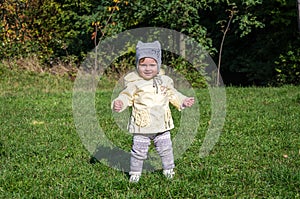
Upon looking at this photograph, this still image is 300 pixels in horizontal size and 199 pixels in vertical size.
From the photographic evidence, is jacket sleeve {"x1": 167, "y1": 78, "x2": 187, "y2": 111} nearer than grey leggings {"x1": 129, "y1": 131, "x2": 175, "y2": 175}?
No

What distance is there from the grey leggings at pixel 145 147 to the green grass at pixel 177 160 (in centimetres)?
17

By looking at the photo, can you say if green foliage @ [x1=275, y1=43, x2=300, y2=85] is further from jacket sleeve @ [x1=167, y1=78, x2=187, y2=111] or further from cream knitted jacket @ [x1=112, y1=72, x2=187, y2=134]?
cream knitted jacket @ [x1=112, y1=72, x2=187, y2=134]

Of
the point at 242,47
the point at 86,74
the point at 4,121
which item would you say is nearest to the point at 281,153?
the point at 4,121

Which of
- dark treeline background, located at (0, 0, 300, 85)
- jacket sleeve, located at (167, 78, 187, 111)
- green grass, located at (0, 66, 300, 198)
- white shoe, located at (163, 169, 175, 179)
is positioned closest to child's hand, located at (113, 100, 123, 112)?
jacket sleeve, located at (167, 78, 187, 111)

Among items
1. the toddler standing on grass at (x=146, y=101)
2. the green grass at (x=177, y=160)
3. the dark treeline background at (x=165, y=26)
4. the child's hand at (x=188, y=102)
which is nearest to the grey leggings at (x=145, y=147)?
the toddler standing on grass at (x=146, y=101)

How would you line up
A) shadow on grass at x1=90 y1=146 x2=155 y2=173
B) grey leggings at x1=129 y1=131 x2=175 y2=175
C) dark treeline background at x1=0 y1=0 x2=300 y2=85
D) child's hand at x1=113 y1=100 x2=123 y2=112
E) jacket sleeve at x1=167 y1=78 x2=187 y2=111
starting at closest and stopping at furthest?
child's hand at x1=113 y1=100 x2=123 y2=112 < grey leggings at x1=129 y1=131 x2=175 y2=175 < jacket sleeve at x1=167 y1=78 x2=187 y2=111 < shadow on grass at x1=90 y1=146 x2=155 y2=173 < dark treeline background at x1=0 y1=0 x2=300 y2=85

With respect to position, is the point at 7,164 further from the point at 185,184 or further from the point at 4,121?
the point at 4,121

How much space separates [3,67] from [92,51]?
2646 millimetres

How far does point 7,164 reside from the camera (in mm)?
5066

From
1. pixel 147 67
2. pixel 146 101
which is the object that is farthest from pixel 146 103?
pixel 147 67

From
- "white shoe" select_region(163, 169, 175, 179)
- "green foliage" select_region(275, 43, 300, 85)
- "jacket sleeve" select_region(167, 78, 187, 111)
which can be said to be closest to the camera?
"jacket sleeve" select_region(167, 78, 187, 111)

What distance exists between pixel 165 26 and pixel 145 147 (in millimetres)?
10202

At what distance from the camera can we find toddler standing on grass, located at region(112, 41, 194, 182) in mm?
4094

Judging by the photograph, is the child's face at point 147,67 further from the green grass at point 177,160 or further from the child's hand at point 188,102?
the green grass at point 177,160
